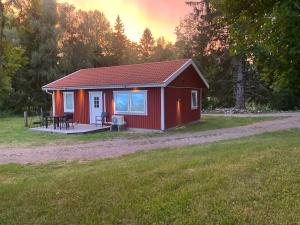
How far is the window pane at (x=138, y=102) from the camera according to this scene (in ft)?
62.8

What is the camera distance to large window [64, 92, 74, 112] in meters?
22.9

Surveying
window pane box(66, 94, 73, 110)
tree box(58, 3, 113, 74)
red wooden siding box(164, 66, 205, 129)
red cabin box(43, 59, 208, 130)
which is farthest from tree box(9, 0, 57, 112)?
red wooden siding box(164, 66, 205, 129)

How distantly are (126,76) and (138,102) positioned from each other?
2262 millimetres

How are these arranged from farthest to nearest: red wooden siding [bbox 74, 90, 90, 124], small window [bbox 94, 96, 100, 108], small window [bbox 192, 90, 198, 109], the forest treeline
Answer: the forest treeline < small window [bbox 192, 90, 198, 109] < red wooden siding [bbox 74, 90, 90, 124] < small window [bbox 94, 96, 100, 108]

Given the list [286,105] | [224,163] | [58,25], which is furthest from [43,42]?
[224,163]

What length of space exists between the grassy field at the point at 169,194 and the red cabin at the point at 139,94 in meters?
10.8

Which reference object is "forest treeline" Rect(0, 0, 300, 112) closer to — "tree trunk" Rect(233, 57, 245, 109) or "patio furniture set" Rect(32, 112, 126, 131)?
"tree trunk" Rect(233, 57, 245, 109)

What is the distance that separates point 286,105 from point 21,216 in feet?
91.7

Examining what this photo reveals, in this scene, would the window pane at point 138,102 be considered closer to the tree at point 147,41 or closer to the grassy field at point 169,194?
the grassy field at point 169,194

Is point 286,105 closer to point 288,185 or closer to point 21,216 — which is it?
point 288,185

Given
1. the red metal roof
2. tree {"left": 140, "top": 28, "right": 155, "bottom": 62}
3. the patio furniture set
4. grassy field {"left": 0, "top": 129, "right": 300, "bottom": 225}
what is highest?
tree {"left": 140, "top": 28, "right": 155, "bottom": 62}

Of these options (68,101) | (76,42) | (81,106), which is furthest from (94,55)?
(81,106)

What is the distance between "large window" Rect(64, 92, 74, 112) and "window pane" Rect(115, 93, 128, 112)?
161 inches

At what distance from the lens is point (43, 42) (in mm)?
33938
